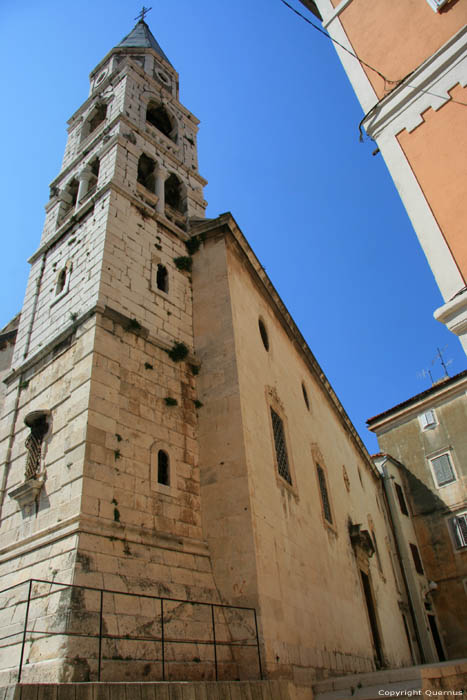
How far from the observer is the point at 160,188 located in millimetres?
13227

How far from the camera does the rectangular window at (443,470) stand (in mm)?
23156

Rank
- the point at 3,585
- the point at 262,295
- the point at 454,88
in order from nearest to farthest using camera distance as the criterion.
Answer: the point at 454,88, the point at 3,585, the point at 262,295

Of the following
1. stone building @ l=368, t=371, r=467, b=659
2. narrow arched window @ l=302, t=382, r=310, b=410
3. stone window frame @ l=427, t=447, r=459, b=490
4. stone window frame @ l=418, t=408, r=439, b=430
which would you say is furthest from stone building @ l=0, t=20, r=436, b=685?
stone window frame @ l=418, t=408, r=439, b=430

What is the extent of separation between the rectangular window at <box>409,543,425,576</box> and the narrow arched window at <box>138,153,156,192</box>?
18.3 meters

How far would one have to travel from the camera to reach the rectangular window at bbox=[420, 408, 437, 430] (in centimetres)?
2422

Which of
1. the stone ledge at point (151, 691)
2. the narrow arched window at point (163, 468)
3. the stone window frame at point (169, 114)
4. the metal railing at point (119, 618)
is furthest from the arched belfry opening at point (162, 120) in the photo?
the stone ledge at point (151, 691)

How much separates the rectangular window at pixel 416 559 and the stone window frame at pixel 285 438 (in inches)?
542

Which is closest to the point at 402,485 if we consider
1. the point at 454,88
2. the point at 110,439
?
the point at 110,439

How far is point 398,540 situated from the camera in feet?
73.2

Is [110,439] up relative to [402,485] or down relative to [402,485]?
down

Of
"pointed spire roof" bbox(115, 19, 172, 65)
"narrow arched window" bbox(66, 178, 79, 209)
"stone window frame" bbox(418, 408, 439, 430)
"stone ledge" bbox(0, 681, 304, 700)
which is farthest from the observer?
"stone window frame" bbox(418, 408, 439, 430)

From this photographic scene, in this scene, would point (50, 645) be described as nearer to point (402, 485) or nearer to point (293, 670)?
point (293, 670)

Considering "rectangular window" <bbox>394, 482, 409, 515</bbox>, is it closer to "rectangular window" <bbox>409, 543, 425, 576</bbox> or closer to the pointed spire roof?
"rectangular window" <bbox>409, 543, 425, 576</bbox>

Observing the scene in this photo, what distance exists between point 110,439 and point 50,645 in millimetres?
2886
